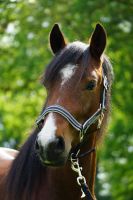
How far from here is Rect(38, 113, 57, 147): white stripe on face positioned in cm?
540

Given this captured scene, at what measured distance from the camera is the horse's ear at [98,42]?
20.2ft

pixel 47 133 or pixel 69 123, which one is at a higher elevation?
pixel 69 123

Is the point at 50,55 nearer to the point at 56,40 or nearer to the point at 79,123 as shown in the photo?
the point at 56,40

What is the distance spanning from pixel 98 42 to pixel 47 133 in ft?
3.70

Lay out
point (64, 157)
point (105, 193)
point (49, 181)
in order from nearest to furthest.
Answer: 1. point (64, 157)
2. point (49, 181)
3. point (105, 193)

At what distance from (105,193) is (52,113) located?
26100mm

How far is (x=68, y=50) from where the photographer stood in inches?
237

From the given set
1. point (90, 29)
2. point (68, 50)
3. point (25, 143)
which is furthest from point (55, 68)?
point (90, 29)

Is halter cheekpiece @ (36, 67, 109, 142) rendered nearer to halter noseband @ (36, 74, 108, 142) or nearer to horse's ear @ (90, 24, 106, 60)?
halter noseband @ (36, 74, 108, 142)

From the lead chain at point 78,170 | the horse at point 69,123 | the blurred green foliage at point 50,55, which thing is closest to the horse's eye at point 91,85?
the horse at point 69,123

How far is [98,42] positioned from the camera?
617 centimetres

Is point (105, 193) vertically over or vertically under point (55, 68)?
over

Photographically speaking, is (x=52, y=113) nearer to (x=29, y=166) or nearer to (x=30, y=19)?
(x=29, y=166)

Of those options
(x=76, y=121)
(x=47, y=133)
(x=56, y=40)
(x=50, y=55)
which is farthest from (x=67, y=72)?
(x=50, y=55)
